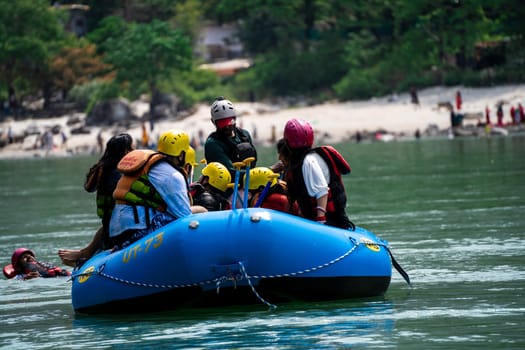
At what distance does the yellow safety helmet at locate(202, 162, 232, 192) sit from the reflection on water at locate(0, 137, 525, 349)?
1.18 meters

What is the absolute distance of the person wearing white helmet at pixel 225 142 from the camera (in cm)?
1190

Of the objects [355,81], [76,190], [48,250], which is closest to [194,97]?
[355,81]

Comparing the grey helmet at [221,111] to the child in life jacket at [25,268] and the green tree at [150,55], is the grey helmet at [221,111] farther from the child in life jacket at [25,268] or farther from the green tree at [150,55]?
the green tree at [150,55]

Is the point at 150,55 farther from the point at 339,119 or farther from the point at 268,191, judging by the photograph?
the point at 268,191

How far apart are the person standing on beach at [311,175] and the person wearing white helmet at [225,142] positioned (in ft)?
2.42

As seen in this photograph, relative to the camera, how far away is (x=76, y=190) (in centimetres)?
3166

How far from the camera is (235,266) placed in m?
10.5

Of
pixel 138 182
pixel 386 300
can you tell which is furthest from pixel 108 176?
pixel 386 300

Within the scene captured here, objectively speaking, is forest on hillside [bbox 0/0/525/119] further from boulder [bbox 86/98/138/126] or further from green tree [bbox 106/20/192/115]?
boulder [bbox 86/98/138/126]

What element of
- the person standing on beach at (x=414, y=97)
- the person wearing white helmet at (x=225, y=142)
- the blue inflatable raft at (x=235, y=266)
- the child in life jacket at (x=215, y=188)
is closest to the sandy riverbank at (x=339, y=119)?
the person standing on beach at (x=414, y=97)

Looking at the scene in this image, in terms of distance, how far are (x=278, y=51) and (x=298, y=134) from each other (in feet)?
212

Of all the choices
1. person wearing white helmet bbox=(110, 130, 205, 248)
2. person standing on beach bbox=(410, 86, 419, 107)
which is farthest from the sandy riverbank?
person wearing white helmet bbox=(110, 130, 205, 248)

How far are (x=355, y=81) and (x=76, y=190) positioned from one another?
117 ft

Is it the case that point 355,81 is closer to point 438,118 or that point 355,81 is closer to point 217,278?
point 438,118
